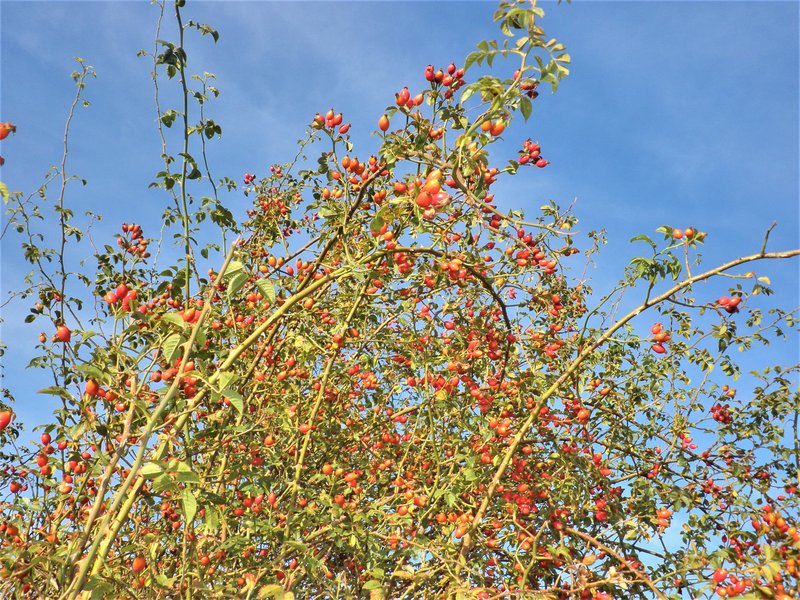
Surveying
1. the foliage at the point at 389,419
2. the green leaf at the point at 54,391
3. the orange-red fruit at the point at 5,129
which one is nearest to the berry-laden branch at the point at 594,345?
the foliage at the point at 389,419

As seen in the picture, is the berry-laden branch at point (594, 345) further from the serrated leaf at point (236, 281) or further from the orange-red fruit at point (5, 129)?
the orange-red fruit at point (5, 129)

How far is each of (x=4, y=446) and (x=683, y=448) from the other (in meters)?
5.86

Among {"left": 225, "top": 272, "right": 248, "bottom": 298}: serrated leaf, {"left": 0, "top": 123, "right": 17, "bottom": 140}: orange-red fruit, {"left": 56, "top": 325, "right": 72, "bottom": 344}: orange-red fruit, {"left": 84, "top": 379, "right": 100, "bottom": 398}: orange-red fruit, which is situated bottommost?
{"left": 84, "top": 379, "right": 100, "bottom": 398}: orange-red fruit

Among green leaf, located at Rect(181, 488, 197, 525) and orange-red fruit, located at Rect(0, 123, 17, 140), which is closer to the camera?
green leaf, located at Rect(181, 488, 197, 525)

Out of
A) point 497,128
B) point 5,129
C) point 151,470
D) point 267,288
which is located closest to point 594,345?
point 497,128

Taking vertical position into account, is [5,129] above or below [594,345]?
below

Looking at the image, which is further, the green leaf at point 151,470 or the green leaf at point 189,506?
the green leaf at point 189,506

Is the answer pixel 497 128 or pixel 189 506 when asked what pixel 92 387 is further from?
pixel 497 128

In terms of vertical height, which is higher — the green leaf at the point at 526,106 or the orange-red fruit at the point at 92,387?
the green leaf at the point at 526,106

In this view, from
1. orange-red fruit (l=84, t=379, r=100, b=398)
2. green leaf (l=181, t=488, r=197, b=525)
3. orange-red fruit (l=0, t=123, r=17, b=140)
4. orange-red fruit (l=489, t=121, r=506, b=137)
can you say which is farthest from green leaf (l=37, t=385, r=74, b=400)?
orange-red fruit (l=489, t=121, r=506, b=137)

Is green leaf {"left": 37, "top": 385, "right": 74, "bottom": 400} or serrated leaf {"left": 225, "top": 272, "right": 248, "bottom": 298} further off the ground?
serrated leaf {"left": 225, "top": 272, "right": 248, "bottom": 298}

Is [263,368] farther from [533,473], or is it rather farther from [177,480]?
[177,480]

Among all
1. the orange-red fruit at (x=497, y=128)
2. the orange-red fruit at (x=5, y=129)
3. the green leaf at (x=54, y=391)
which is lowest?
the green leaf at (x=54, y=391)

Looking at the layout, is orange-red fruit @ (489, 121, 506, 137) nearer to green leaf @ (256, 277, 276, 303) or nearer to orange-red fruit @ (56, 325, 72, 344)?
green leaf @ (256, 277, 276, 303)
